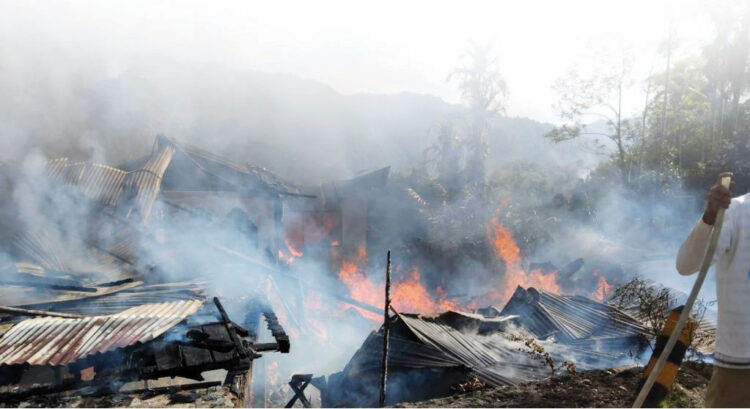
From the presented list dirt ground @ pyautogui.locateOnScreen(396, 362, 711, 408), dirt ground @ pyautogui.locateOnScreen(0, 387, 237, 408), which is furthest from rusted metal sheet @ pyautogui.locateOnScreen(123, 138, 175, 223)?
dirt ground @ pyautogui.locateOnScreen(396, 362, 711, 408)

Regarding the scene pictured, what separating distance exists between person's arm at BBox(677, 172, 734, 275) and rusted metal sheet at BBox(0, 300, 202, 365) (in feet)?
21.3

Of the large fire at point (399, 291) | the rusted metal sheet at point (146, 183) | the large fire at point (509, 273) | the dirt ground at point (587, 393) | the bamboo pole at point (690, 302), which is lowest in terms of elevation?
the large fire at point (399, 291)

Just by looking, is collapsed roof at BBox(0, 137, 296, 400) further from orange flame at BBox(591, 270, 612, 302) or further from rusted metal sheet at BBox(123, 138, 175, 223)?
orange flame at BBox(591, 270, 612, 302)

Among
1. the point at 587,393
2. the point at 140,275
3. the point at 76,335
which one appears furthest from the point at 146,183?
the point at 587,393

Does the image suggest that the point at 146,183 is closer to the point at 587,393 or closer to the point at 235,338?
the point at 235,338

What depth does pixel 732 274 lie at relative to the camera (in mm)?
3211

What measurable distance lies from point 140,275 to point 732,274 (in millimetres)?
13543

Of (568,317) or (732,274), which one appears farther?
(568,317)

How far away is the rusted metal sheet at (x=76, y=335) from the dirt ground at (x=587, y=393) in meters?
4.20

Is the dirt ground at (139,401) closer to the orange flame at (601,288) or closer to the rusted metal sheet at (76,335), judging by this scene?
the rusted metal sheet at (76,335)

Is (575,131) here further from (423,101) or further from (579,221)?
(423,101)

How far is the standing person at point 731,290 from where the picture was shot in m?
3.17

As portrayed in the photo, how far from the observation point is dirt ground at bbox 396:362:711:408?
185 inches

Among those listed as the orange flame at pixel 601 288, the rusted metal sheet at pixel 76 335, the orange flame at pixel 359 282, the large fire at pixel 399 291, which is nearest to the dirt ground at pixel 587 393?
the rusted metal sheet at pixel 76 335
